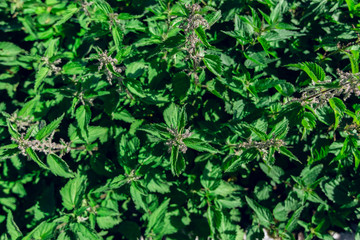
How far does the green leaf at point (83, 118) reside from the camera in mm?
2814

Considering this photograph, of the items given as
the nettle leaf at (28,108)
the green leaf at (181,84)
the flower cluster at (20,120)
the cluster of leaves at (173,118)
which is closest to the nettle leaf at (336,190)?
the cluster of leaves at (173,118)

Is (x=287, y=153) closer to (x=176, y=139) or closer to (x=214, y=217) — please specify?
(x=176, y=139)

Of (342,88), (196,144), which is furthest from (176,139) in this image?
(342,88)

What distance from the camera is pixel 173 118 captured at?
2727mm

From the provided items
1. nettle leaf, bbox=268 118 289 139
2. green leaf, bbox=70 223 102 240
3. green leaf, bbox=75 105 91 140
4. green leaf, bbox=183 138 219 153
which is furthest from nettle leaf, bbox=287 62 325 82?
green leaf, bbox=70 223 102 240

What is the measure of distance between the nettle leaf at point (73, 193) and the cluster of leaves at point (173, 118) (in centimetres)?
2

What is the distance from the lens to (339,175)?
11.3ft

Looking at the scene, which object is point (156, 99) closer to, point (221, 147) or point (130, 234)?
point (221, 147)

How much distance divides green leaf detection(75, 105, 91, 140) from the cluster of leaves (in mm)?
12

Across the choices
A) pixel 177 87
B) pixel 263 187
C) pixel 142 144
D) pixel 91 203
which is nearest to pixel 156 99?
pixel 177 87

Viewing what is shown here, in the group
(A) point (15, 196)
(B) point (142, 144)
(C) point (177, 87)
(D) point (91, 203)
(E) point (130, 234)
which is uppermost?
(C) point (177, 87)

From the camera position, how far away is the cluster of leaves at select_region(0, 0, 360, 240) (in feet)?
9.04

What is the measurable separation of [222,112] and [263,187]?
1.24 meters

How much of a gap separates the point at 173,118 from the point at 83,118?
1.03m
